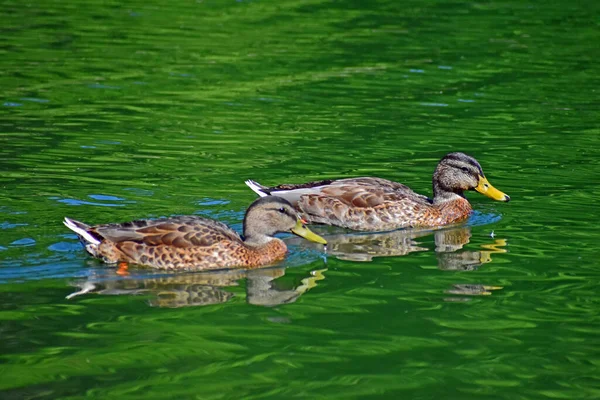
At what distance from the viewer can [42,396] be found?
8492 millimetres

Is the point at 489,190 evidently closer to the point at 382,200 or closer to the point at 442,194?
the point at 442,194

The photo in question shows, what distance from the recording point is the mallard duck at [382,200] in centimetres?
1442

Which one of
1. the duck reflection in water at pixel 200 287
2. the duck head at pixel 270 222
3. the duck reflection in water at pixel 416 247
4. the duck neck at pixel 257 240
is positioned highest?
the duck head at pixel 270 222

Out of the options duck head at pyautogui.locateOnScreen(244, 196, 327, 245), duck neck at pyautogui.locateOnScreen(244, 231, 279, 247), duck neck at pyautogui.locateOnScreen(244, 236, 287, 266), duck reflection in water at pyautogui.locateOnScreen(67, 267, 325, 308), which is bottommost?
duck reflection in water at pyautogui.locateOnScreen(67, 267, 325, 308)

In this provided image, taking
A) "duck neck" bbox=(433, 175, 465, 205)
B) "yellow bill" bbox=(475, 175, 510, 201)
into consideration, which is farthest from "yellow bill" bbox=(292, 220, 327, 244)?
"yellow bill" bbox=(475, 175, 510, 201)

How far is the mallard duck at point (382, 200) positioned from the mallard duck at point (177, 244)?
1.86 m

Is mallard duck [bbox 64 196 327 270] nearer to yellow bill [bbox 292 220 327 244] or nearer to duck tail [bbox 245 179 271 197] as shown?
yellow bill [bbox 292 220 327 244]

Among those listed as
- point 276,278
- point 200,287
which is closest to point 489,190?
point 276,278

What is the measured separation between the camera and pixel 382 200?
47.3 ft

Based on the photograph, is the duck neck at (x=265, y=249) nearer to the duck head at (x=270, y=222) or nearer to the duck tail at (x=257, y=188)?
the duck head at (x=270, y=222)

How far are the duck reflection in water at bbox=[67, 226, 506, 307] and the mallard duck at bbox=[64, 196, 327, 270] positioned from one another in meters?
0.17

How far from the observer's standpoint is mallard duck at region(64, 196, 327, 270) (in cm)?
1211

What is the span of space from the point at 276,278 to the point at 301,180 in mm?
4283

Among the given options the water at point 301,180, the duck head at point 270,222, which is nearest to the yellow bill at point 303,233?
the duck head at point 270,222
